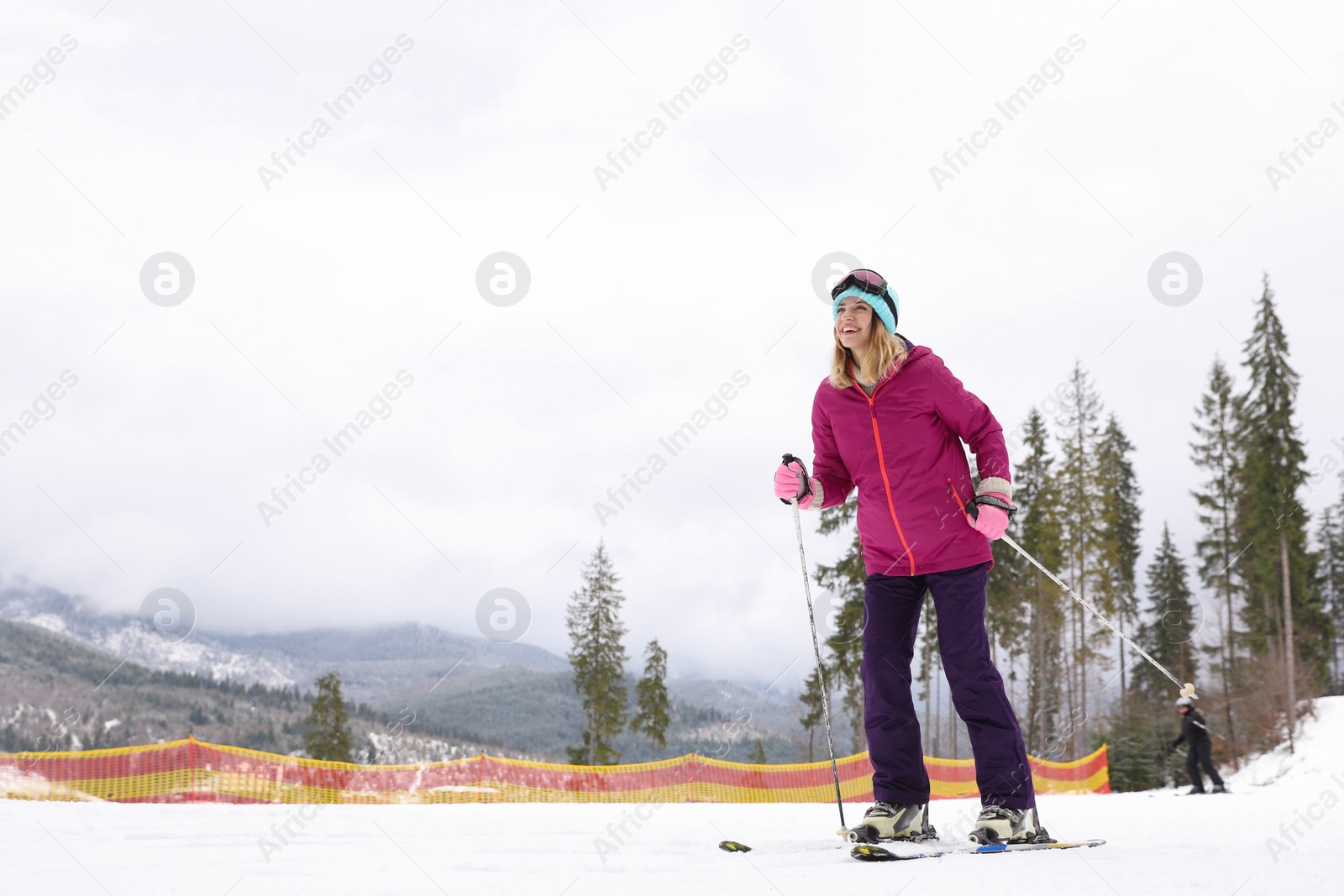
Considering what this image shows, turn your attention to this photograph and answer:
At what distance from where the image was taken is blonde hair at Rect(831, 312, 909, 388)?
11.3 ft

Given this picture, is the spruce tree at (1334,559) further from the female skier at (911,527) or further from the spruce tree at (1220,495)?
the female skier at (911,527)

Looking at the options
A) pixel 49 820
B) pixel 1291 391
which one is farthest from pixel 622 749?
pixel 49 820

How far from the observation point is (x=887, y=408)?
344 cm

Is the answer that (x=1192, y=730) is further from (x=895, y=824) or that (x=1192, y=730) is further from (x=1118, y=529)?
(x=1118, y=529)

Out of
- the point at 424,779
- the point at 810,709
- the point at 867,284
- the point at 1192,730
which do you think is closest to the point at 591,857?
the point at 867,284

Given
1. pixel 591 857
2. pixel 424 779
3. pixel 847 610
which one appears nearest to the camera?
pixel 591 857

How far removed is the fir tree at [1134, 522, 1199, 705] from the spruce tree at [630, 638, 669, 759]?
23.4 m

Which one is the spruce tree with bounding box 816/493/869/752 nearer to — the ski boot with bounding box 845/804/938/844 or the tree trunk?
the tree trunk

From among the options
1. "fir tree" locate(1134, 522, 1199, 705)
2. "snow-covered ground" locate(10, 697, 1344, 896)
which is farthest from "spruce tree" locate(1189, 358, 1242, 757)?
"snow-covered ground" locate(10, 697, 1344, 896)

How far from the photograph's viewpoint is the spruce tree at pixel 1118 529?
3378cm

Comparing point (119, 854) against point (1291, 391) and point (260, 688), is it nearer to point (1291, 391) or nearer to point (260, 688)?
point (1291, 391)

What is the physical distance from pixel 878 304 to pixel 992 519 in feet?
3.07

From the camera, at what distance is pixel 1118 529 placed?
4275 cm

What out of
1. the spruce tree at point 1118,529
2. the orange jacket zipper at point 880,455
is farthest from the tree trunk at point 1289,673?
the orange jacket zipper at point 880,455
